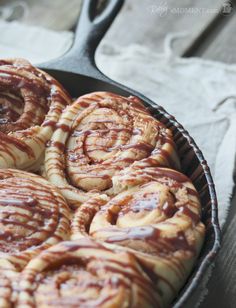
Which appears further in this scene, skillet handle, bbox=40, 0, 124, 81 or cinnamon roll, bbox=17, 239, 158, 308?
skillet handle, bbox=40, 0, 124, 81

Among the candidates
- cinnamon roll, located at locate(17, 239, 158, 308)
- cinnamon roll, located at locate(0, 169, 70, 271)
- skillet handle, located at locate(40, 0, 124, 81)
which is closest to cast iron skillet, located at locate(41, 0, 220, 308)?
skillet handle, located at locate(40, 0, 124, 81)

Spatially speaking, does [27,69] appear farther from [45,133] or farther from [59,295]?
[59,295]

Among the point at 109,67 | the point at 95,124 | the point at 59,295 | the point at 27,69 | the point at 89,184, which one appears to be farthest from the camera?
the point at 109,67

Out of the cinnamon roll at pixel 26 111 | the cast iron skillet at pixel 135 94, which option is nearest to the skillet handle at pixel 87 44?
the cast iron skillet at pixel 135 94

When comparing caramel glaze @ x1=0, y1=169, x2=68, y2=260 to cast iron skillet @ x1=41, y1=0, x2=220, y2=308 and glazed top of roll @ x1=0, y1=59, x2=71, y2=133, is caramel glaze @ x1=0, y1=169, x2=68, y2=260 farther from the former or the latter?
cast iron skillet @ x1=41, y1=0, x2=220, y2=308

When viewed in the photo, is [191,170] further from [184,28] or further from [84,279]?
[184,28]

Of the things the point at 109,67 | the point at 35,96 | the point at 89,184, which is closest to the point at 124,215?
the point at 89,184

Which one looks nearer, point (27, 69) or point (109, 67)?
point (27, 69)

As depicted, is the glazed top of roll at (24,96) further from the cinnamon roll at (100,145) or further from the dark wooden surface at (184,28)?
the dark wooden surface at (184,28)
